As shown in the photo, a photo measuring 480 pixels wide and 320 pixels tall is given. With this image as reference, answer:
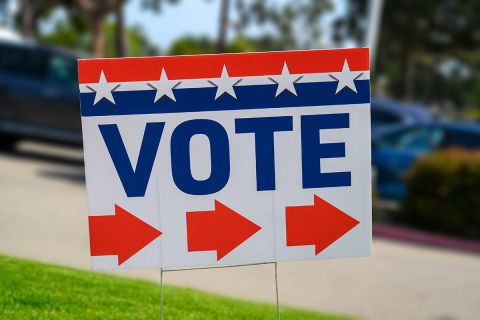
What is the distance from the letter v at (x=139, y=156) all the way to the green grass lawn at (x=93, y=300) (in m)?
1.11

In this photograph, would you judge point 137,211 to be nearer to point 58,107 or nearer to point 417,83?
point 58,107

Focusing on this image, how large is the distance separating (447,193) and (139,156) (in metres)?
8.76

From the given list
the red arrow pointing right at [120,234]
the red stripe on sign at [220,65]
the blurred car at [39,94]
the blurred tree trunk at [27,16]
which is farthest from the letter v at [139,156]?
the blurred tree trunk at [27,16]

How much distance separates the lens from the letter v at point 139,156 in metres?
3.91

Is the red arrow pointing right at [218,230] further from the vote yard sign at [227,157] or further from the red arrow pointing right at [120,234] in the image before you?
the red arrow pointing right at [120,234]

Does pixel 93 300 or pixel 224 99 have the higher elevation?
pixel 224 99

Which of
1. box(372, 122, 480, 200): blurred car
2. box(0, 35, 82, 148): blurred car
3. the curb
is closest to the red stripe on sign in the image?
the curb

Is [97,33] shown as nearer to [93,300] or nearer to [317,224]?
[93,300]

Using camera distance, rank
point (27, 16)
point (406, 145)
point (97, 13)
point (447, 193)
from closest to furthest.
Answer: point (447, 193)
point (406, 145)
point (97, 13)
point (27, 16)

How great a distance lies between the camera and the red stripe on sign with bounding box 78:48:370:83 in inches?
153

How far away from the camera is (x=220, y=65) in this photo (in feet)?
13.1

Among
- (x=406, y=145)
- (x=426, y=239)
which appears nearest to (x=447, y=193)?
(x=426, y=239)

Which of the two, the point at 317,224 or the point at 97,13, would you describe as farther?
the point at 97,13

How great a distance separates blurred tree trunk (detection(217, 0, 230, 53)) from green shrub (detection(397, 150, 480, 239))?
19.4m
